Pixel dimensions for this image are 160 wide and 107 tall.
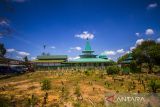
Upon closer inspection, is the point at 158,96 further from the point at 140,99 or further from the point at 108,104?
the point at 108,104

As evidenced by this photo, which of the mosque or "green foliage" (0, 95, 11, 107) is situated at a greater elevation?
the mosque

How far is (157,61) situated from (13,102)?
35.0 meters

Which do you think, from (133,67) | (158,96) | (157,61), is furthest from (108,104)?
(157,61)

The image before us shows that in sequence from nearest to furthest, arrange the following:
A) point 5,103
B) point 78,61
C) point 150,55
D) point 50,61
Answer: point 5,103 → point 150,55 → point 78,61 → point 50,61

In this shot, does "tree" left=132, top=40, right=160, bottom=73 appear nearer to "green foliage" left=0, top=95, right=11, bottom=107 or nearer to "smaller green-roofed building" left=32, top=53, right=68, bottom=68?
"smaller green-roofed building" left=32, top=53, right=68, bottom=68

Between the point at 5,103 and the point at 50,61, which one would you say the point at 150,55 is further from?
the point at 50,61

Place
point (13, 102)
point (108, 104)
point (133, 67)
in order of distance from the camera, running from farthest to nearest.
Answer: point (133, 67)
point (13, 102)
point (108, 104)

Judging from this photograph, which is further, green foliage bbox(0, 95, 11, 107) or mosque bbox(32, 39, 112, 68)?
mosque bbox(32, 39, 112, 68)

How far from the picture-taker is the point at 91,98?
16.6m

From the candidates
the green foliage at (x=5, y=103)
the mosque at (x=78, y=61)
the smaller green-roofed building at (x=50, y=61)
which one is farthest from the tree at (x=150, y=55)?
the green foliage at (x=5, y=103)

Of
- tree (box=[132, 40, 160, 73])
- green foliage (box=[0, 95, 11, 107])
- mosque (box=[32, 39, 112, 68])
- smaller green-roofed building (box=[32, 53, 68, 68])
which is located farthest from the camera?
smaller green-roofed building (box=[32, 53, 68, 68])

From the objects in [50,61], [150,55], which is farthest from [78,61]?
[150,55]

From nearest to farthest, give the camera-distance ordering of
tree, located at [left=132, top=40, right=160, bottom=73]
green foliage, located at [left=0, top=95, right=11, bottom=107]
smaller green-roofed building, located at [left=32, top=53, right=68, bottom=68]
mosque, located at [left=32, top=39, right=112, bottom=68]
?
green foliage, located at [left=0, top=95, right=11, bottom=107] → tree, located at [left=132, top=40, right=160, bottom=73] → mosque, located at [left=32, top=39, right=112, bottom=68] → smaller green-roofed building, located at [left=32, top=53, right=68, bottom=68]

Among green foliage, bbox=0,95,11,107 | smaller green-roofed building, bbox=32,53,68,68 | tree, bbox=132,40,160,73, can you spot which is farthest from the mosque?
green foliage, bbox=0,95,11,107
